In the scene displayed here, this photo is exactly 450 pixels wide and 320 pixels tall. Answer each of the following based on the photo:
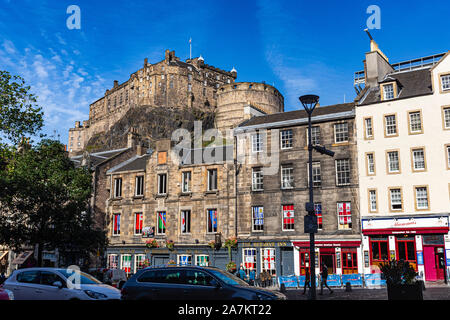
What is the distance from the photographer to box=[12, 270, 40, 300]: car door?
1513 centimetres

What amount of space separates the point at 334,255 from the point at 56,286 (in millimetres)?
22597

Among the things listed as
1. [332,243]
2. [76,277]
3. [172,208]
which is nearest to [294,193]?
[332,243]

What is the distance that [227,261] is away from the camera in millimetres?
35594

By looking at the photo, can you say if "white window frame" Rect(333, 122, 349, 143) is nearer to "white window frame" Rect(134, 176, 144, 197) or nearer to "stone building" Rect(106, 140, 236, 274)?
"stone building" Rect(106, 140, 236, 274)

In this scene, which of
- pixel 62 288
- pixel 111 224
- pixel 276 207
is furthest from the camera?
pixel 111 224

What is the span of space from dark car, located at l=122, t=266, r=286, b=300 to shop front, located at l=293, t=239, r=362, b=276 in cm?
1920

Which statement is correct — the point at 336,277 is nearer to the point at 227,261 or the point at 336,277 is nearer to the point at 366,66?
the point at 227,261

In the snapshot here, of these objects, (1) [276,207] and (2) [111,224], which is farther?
(2) [111,224]

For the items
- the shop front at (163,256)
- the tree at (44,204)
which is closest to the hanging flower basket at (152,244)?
the shop front at (163,256)

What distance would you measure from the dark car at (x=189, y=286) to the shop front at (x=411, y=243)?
62.7ft

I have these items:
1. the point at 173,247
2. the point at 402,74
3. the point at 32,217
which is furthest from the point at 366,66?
the point at 32,217

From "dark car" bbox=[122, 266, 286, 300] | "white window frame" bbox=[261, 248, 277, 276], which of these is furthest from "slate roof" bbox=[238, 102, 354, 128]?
"dark car" bbox=[122, 266, 286, 300]

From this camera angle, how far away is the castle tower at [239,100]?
95.5 metres
